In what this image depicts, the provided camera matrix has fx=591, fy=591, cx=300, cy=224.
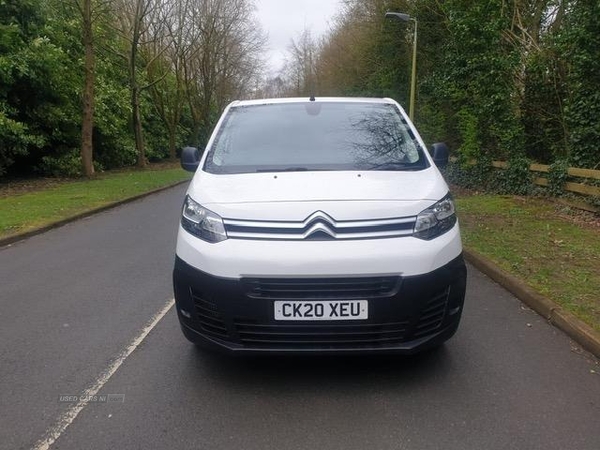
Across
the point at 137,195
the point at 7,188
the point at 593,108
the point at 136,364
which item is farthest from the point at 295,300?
the point at 7,188

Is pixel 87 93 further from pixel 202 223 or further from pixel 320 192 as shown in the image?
pixel 320 192

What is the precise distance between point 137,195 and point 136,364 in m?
12.8

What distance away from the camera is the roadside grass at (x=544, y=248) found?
215 inches

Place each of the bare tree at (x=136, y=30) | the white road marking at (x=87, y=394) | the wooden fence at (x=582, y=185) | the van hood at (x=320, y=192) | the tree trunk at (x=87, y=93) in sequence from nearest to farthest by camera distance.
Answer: the white road marking at (x=87, y=394), the van hood at (x=320, y=192), the wooden fence at (x=582, y=185), the tree trunk at (x=87, y=93), the bare tree at (x=136, y=30)

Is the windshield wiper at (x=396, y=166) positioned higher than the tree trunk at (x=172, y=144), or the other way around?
the windshield wiper at (x=396, y=166)

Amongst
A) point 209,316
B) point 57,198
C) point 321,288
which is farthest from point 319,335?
point 57,198

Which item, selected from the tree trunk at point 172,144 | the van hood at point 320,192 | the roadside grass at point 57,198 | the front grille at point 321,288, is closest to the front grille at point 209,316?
the front grille at point 321,288

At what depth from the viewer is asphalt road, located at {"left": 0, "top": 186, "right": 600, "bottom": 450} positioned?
10.5 ft

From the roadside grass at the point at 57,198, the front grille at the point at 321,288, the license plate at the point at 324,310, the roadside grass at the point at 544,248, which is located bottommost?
the roadside grass at the point at 57,198

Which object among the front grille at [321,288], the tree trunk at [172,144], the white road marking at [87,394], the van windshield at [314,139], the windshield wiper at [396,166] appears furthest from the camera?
the tree trunk at [172,144]

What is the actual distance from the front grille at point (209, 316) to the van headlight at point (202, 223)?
365mm

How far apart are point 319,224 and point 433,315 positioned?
908mm

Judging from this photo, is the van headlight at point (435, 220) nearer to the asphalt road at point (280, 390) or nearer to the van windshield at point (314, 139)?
the van windshield at point (314, 139)

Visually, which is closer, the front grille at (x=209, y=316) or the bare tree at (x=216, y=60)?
the front grille at (x=209, y=316)
